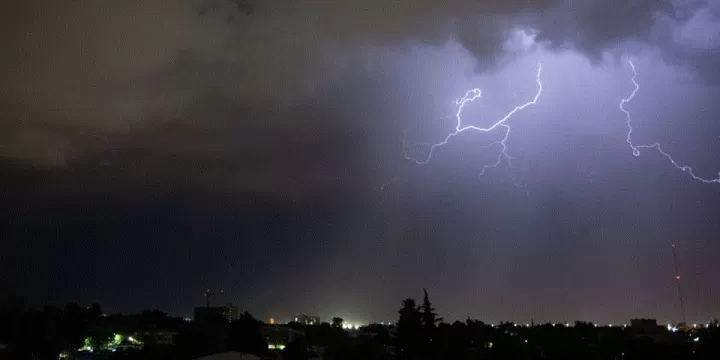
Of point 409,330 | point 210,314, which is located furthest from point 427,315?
point 210,314

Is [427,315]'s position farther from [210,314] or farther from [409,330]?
[210,314]

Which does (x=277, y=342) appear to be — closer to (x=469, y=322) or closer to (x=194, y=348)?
(x=469, y=322)

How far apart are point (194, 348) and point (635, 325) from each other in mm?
55076

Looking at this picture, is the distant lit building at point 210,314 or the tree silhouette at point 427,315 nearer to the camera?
the tree silhouette at point 427,315

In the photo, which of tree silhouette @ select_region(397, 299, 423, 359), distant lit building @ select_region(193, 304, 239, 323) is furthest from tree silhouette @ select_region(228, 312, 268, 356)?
distant lit building @ select_region(193, 304, 239, 323)

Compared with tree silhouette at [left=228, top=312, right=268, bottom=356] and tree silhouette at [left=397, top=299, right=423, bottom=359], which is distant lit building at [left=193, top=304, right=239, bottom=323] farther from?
tree silhouette at [left=397, top=299, right=423, bottom=359]

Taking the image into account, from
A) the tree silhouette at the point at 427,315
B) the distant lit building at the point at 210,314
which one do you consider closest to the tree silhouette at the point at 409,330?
the tree silhouette at the point at 427,315

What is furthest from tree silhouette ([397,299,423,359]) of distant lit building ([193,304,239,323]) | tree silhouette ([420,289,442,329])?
distant lit building ([193,304,239,323])

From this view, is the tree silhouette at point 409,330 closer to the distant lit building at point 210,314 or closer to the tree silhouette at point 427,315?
the tree silhouette at point 427,315

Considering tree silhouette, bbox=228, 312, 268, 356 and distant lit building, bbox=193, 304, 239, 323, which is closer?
tree silhouette, bbox=228, 312, 268, 356

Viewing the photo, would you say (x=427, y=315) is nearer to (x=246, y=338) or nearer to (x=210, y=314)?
(x=246, y=338)

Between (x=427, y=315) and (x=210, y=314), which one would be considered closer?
(x=427, y=315)

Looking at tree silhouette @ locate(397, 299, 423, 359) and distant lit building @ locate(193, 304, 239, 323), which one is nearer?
tree silhouette @ locate(397, 299, 423, 359)

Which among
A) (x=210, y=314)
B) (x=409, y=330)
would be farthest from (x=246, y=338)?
(x=210, y=314)
